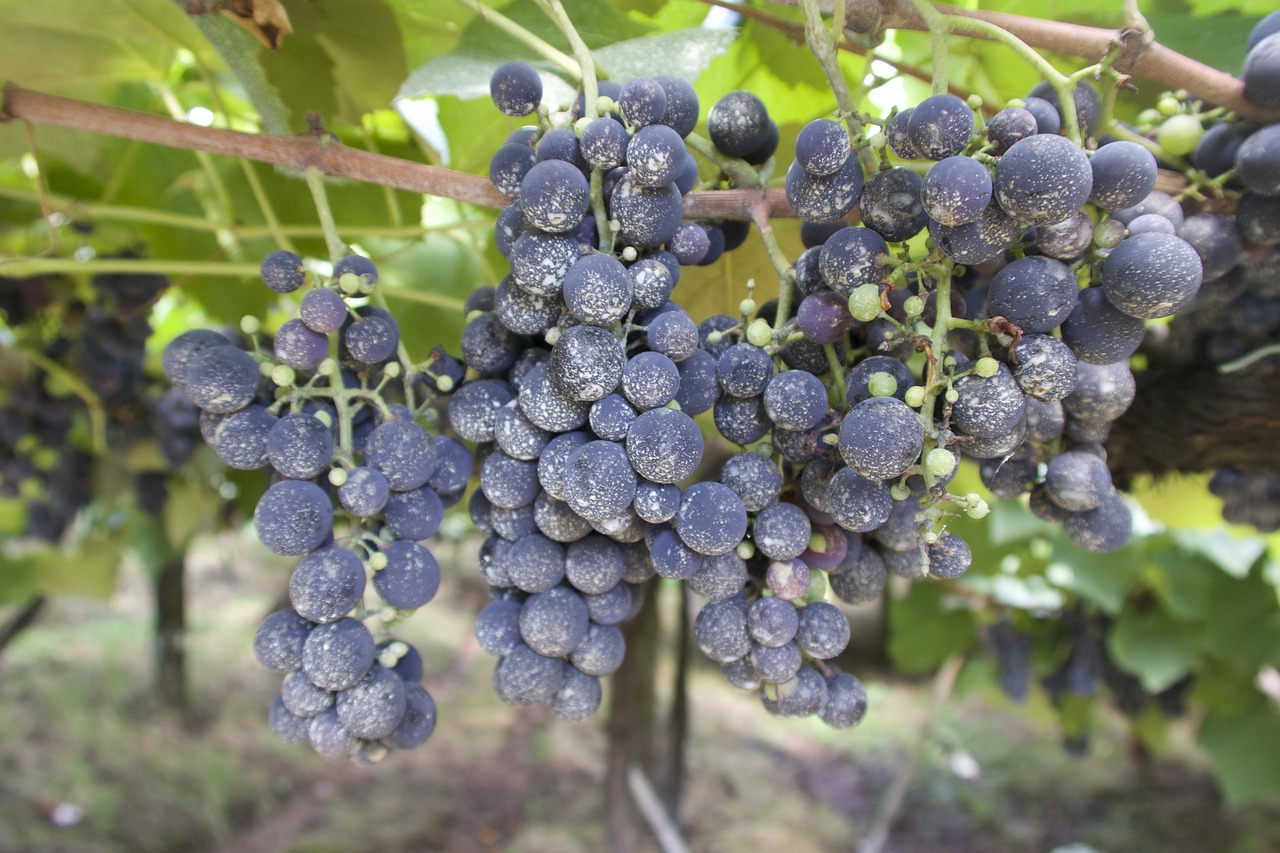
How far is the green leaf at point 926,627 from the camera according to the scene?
7.43ft

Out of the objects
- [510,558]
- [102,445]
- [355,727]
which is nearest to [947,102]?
[510,558]

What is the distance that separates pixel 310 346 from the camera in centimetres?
53

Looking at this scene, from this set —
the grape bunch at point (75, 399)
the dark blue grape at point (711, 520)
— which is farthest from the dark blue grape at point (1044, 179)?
the grape bunch at point (75, 399)

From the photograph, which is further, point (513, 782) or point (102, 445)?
point (513, 782)

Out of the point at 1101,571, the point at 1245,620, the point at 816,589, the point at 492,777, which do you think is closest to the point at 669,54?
the point at 816,589

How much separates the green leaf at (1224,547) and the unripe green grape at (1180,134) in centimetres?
161

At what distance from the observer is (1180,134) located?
0.59 metres

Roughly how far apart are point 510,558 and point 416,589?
68 millimetres

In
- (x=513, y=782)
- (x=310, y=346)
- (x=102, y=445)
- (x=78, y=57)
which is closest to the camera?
(x=310, y=346)

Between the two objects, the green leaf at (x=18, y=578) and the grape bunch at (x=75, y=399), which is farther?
the green leaf at (x=18, y=578)

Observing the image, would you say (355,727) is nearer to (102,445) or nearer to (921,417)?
(921,417)

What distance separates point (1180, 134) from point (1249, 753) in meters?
2.03

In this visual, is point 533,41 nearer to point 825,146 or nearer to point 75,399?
point 825,146

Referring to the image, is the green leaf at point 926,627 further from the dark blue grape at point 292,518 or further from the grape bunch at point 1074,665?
the dark blue grape at point 292,518
